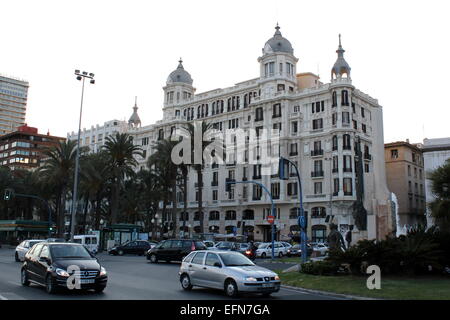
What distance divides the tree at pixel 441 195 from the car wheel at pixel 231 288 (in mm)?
17748

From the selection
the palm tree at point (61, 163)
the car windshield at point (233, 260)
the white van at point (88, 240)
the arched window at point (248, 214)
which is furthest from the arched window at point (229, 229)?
the car windshield at point (233, 260)

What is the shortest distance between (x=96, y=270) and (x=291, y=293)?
21.4 ft

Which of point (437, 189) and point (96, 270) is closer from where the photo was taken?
point (96, 270)

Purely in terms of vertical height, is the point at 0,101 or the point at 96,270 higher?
the point at 0,101

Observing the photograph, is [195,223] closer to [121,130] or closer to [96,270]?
[121,130]

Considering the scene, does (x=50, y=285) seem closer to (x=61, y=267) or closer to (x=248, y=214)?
(x=61, y=267)

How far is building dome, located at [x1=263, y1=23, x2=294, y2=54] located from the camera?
66.9 metres

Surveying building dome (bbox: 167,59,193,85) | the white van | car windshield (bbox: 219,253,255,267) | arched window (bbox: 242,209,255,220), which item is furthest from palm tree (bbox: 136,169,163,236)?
car windshield (bbox: 219,253,255,267)

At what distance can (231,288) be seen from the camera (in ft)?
44.5

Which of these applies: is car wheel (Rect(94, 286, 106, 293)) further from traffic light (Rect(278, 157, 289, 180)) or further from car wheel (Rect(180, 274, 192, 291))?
traffic light (Rect(278, 157, 289, 180))

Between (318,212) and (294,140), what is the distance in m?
10.9

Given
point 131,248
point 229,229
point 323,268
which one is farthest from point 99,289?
point 229,229
